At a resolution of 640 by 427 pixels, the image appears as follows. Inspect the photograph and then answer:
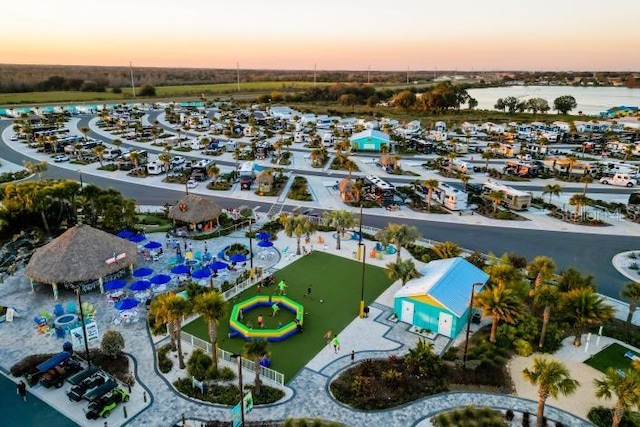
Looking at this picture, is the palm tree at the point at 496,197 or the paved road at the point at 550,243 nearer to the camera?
the paved road at the point at 550,243

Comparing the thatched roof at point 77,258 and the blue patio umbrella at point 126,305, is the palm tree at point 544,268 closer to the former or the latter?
the blue patio umbrella at point 126,305

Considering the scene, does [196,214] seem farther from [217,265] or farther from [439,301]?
[439,301]

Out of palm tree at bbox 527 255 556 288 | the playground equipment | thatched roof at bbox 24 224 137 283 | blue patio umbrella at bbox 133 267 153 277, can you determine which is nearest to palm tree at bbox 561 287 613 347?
palm tree at bbox 527 255 556 288

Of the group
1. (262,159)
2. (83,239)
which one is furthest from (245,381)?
(262,159)

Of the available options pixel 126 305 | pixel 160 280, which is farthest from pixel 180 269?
pixel 126 305

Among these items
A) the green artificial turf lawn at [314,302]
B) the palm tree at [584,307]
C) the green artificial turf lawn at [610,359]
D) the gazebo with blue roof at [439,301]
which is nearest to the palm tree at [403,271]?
the gazebo with blue roof at [439,301]

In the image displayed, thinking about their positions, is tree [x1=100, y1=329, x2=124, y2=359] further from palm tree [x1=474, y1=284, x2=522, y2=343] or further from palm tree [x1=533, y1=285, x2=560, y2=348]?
palm tree [x1=533, y1=285, x2=560, y2=348]

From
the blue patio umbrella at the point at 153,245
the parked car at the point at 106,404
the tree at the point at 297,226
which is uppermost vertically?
the tree at the point at 297,226
